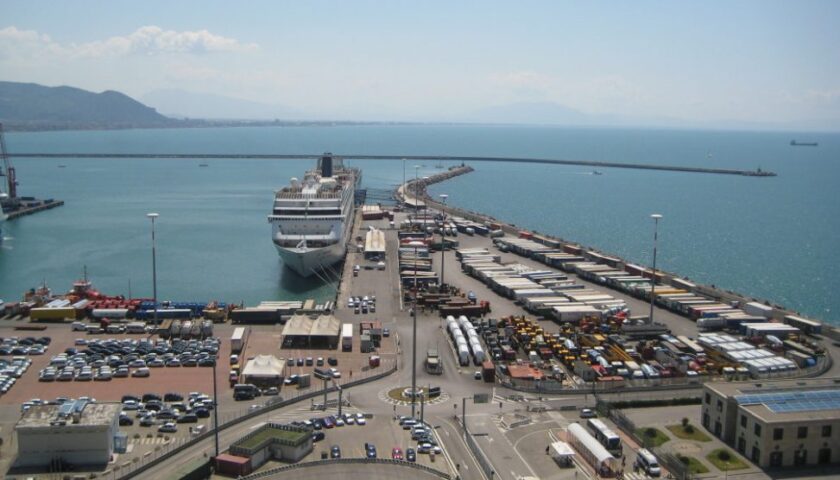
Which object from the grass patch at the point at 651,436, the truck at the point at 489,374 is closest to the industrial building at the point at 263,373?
the truck at the point at 489,374

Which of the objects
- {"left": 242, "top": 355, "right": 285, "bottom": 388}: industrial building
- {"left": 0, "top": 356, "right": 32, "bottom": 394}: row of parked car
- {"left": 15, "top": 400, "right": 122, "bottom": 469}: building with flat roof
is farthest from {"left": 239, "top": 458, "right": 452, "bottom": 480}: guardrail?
{"left": 0, "top": 356, "right": 32, "bottom": 394}: row of parked car

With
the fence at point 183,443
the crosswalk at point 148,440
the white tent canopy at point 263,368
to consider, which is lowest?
the crosswalk at point 148,440

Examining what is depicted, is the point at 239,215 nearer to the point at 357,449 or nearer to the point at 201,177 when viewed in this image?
the point at 201,177

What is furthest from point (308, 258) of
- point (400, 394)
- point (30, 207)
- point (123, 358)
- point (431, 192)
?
point (431, 192)

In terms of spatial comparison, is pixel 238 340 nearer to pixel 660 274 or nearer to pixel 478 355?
pixel 478 355

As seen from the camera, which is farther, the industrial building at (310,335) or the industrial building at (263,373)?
the industrial building at (310,335)

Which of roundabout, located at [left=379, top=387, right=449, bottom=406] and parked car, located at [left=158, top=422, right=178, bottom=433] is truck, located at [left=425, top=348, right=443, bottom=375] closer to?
roundabout, located at [left=379, top=387, right=449, bottom=406]

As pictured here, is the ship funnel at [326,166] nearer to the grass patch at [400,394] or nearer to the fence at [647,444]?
the grass patch at [400,394]
